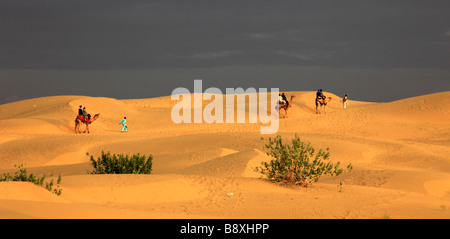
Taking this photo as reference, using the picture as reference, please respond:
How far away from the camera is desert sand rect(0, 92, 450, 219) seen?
40.9 feet

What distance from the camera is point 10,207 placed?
9.54 metres

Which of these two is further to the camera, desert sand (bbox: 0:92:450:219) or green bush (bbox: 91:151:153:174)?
green bush (bbox: 91:151:153:174)

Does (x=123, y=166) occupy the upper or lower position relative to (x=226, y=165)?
lower

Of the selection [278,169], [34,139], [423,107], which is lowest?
[278,169]

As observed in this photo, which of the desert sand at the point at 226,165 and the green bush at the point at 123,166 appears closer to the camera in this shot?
the desert sand at the point at 226,165

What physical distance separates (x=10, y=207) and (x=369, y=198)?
8500 millimetres

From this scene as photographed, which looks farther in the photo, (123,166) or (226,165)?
(226,165)

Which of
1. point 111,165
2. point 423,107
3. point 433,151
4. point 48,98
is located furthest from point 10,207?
point 48,98

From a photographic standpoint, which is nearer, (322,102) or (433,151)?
(433,151)

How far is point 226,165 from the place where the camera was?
68.7ft

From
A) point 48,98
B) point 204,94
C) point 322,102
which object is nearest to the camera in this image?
point 322,102

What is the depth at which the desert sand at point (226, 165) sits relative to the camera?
1248cm
